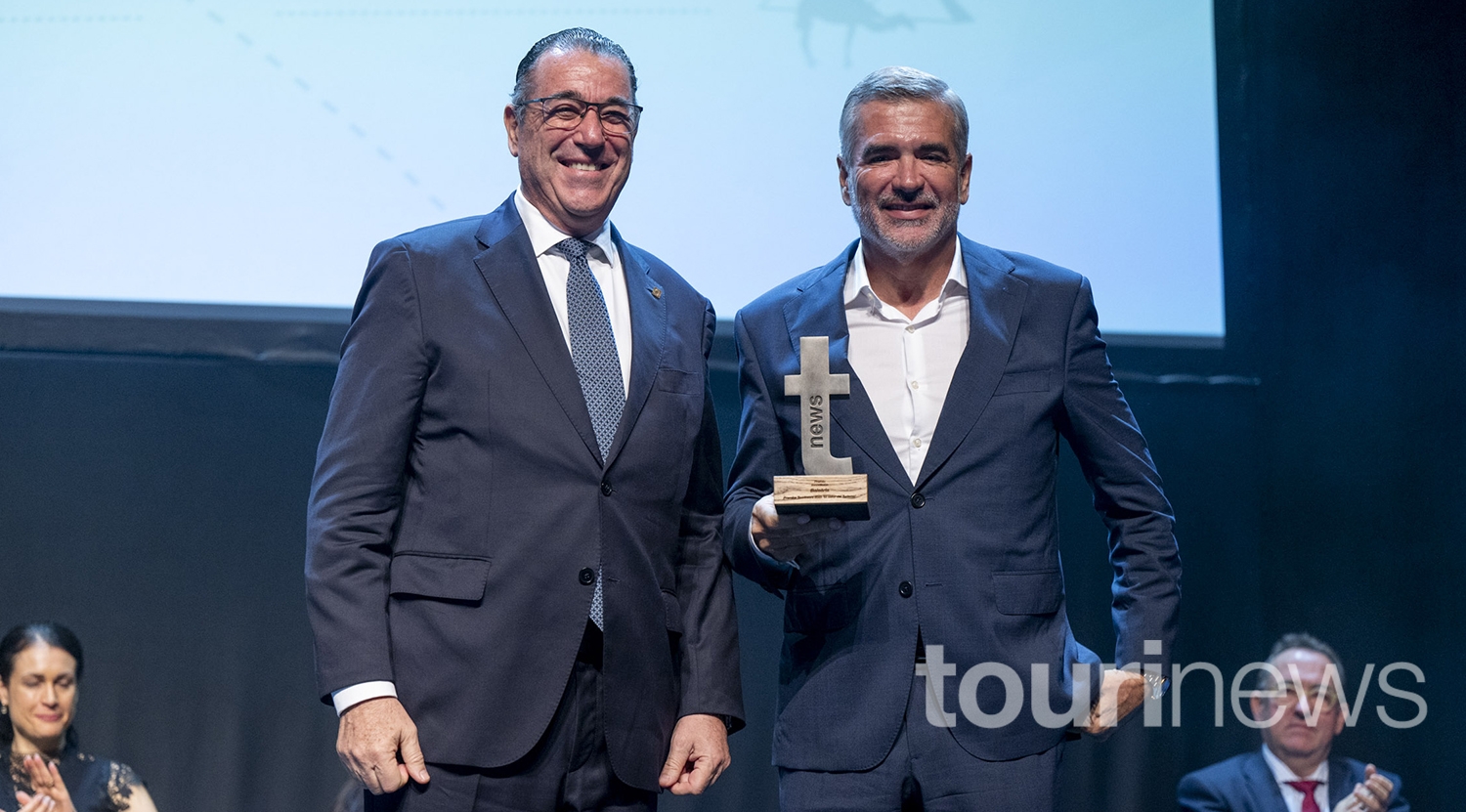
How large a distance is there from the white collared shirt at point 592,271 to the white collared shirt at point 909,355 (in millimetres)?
354

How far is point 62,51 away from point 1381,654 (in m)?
3.59

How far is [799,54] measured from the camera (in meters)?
3.10

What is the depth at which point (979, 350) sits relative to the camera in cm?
189

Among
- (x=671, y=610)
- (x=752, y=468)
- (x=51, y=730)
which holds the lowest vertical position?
(x=51, y=730)

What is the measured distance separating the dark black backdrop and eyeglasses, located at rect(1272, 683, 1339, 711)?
0.11 metres

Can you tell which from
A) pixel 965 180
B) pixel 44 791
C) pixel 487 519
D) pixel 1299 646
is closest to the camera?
pixel 487 519

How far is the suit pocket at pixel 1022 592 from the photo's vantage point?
1.82 metres

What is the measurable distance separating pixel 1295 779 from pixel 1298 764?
0.04m

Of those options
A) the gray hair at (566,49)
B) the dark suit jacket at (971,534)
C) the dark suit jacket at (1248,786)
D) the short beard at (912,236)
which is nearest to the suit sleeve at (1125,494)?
the dark suit jacket at (971,534)

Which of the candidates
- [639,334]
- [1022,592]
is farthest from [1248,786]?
A: [639,334]

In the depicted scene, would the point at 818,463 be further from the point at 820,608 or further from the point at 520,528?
the point at 520,528

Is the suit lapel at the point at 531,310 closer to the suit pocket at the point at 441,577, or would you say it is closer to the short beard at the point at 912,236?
the suit pocket at the point at 441,577

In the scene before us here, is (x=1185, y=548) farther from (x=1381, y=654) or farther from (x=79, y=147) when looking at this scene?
(x=79, y=147)

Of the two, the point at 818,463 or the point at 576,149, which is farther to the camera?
the point at 576,149
